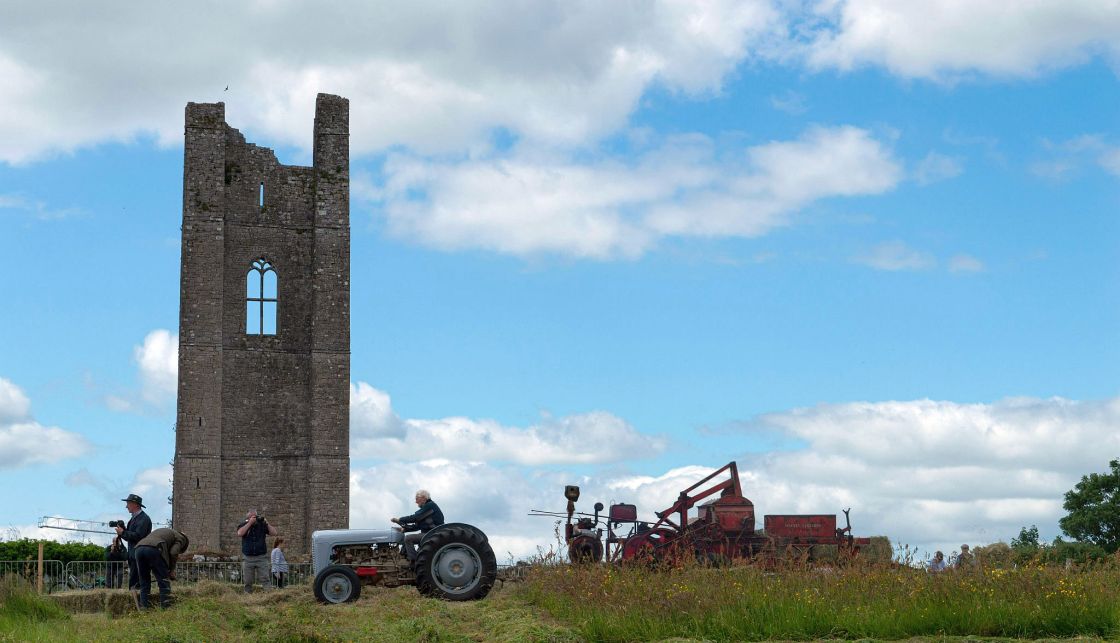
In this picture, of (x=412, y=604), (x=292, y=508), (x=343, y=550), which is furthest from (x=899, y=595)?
(x=292, y=508)

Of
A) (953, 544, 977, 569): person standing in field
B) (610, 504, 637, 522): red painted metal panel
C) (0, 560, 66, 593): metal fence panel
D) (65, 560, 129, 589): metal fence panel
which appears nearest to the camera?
(953, 544, 977, 569): person standing in field

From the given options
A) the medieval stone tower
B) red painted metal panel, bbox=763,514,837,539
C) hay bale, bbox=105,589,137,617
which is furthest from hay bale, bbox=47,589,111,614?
the medieval stone tower

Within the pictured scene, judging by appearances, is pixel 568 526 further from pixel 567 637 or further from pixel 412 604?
pixel 567 637

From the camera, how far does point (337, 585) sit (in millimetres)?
17516

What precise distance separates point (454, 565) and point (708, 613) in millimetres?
4258

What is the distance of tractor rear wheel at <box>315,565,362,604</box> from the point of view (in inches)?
685

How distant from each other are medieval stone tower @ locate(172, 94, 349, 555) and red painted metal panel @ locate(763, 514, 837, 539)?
52.2 feet

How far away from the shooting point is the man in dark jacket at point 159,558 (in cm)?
1611

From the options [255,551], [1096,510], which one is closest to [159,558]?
[255,551]

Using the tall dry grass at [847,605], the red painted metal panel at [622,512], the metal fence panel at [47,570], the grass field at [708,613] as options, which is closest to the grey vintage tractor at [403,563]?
the grass field at [708,613]

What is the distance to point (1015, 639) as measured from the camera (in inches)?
525

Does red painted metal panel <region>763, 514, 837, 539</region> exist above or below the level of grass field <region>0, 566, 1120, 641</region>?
above

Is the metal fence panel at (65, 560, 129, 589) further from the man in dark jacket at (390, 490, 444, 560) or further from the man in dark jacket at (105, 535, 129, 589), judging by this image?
the man in dark jacket at (390, 490, 444, 560)

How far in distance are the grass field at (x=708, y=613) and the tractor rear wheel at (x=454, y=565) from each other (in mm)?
833
